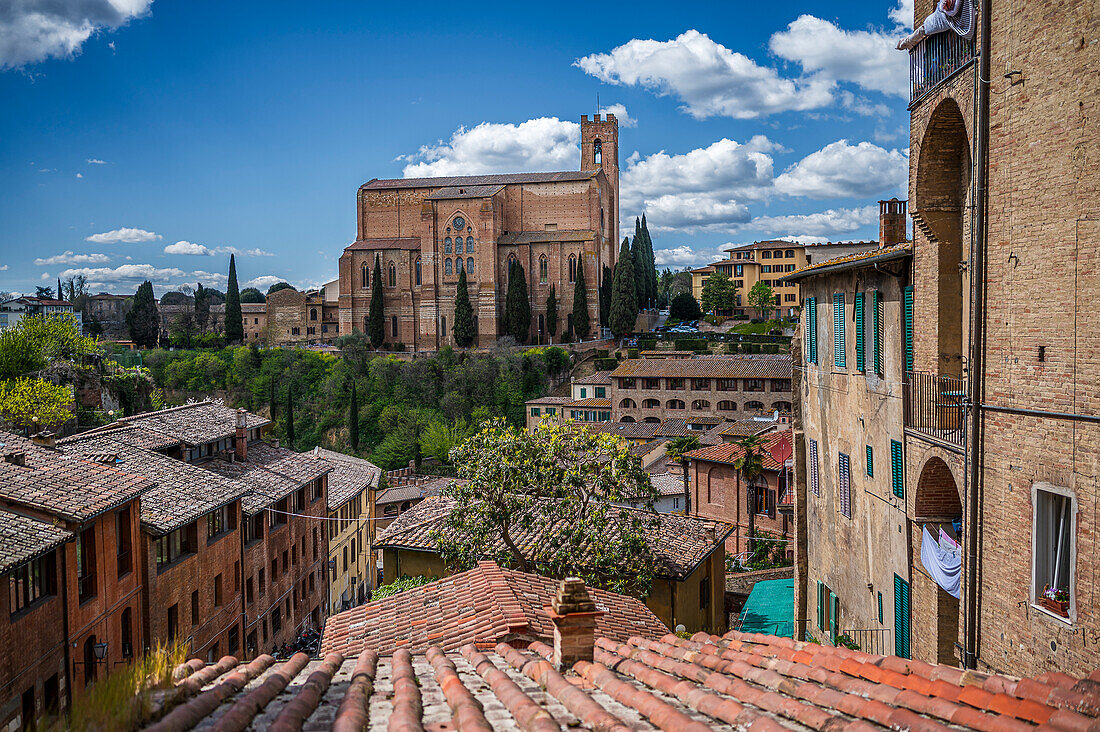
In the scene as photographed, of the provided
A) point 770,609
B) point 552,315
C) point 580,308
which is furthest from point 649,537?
point 552,315

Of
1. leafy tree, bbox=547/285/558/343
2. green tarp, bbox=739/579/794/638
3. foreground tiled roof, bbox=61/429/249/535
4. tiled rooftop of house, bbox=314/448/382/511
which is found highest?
leafy tree, bbox=547/285/558/343

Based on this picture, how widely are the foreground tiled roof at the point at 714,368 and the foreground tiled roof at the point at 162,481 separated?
41.2 m

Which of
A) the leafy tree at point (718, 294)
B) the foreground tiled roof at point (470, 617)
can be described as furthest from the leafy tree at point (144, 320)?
the foreground tiled roof at point (470, 617)

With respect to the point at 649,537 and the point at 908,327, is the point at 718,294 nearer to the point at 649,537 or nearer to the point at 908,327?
the point at 649,537

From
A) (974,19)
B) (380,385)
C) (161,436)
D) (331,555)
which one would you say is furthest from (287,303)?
(974,19)

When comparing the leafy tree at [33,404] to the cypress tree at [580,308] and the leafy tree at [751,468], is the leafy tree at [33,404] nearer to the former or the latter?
the leafy tree at [751,468]

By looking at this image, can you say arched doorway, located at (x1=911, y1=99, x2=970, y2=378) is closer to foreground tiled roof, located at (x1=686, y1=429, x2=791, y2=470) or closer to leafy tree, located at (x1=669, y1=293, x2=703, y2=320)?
foreground tiled roof, located at (x1=686, y1=429, x2=791, y2=470)

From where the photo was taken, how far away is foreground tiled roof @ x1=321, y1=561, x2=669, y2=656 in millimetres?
10820

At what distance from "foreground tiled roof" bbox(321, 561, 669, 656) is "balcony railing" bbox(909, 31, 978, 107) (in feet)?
29.8

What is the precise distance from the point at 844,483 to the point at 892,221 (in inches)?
229

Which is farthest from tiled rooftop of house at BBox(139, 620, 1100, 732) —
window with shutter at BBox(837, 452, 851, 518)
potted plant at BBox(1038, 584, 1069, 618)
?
window with shutter at BBox(837, 452, 851, 518)

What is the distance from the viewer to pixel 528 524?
57.1 feet

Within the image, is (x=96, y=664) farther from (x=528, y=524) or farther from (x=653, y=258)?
(x=653, y=258)

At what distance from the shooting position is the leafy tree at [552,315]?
79875 mm
